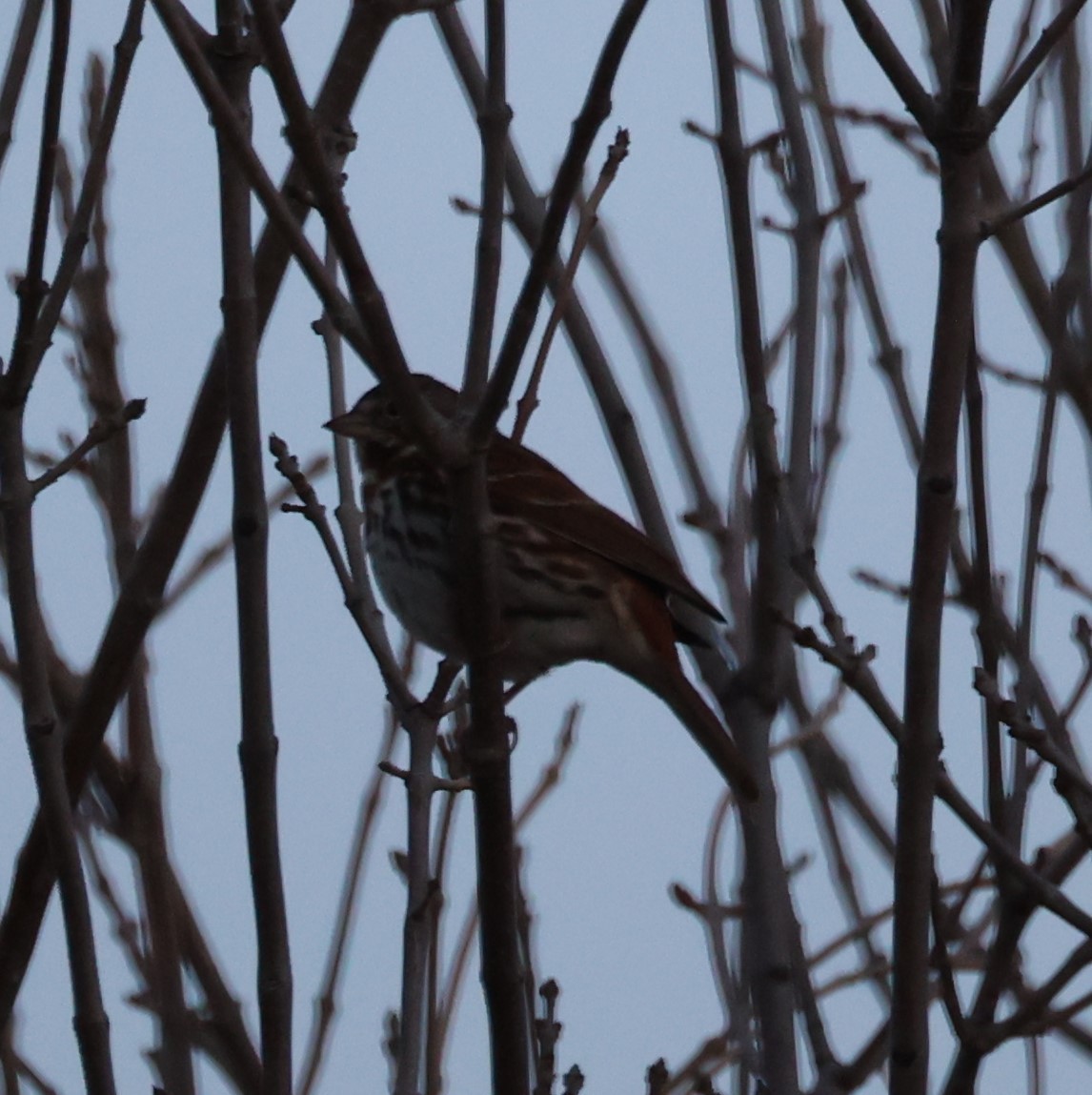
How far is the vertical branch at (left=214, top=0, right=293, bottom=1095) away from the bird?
3.84ft

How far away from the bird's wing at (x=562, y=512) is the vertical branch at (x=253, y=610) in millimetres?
1405

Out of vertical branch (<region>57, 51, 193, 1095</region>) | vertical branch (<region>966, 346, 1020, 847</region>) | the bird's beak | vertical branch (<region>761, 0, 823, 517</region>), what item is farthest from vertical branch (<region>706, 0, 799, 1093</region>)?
vertical branch (<region>57, 51, 193, 1095</region>)

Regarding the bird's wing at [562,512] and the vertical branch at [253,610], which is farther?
the bird's wing at [562,512]

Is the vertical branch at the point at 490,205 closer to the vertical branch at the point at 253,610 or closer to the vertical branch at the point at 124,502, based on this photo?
the vertical branch at the point at 253,610

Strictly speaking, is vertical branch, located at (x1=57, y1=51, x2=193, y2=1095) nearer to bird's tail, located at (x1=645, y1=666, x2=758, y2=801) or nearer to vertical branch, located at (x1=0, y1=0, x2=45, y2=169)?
vertical branch, located at (x1=0, y1=0, x2=45, y2=169)

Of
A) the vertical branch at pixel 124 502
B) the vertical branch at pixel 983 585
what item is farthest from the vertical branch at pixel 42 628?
the vertical branch at pixel 983 585

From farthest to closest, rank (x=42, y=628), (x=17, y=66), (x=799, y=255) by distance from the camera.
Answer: (x=799, y=255) → (x=17, y=66) → (x=42, y=628)

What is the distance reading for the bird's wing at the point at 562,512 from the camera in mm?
4148

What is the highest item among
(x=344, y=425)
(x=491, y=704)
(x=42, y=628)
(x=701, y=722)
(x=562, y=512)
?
(x=562, y=512)

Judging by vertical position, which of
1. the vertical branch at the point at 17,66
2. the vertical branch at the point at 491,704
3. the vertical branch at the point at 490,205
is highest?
the vertical branch at the point at 17,66

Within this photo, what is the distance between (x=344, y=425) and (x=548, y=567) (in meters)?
0.70

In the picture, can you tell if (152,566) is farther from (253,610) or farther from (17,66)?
(17,66)

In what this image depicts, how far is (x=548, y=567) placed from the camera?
13.6 feet

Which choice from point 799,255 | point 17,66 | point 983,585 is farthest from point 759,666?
point 17,66
